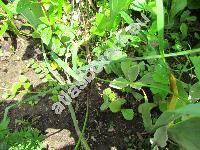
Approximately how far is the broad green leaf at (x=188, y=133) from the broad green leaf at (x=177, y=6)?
80 centimetres

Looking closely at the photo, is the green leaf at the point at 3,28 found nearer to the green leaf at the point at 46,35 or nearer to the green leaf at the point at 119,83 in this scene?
the green leaf at the point at 46,35

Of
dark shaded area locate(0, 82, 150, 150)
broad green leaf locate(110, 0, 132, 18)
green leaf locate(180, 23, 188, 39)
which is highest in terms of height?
broad green leaf locate(110, 0, 132, 18)

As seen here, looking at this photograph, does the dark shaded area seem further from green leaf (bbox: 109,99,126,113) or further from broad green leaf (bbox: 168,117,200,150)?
broad green leaf (bbox: 168,117,200,150)

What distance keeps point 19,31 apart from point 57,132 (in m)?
0.72

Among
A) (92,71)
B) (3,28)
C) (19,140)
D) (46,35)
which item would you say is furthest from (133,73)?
(3,28)

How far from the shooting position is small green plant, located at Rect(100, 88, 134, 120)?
1812 millimetres

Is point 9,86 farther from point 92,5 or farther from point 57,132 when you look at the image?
point 92,5

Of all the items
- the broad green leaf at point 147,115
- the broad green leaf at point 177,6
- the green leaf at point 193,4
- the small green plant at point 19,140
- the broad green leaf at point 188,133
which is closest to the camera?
the broad green leaf at point 188,133

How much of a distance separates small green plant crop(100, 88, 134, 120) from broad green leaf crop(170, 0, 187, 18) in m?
0.58

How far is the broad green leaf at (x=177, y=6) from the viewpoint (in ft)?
6.35

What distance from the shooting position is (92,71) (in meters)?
1.98

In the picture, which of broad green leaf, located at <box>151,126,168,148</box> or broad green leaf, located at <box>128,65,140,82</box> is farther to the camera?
broad green leaf, located at <box>128,65,140,82</box>

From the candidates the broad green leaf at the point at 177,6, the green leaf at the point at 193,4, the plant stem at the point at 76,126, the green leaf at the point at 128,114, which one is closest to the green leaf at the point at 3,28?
the plant stem at the point at 76,126

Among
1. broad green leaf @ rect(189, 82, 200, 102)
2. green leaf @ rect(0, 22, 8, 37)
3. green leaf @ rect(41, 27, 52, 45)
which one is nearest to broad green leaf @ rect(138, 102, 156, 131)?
broad green leaf @ rect(189, 82, 200, 102)
